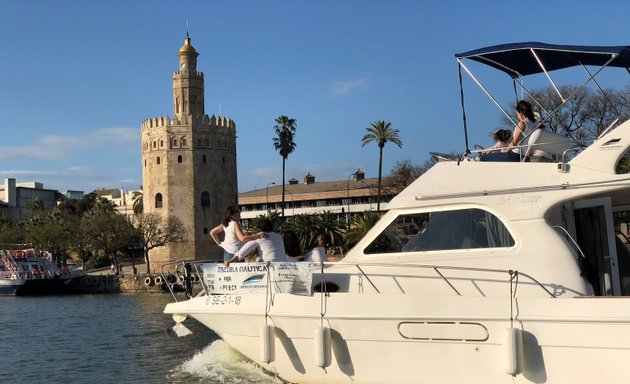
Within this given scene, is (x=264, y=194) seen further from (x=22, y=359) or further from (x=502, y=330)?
(x=502, y=330)

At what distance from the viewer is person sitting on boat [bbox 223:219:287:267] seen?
34.7ft

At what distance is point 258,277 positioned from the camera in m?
10.2

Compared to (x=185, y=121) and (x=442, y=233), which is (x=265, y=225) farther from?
(x=185, y=121)

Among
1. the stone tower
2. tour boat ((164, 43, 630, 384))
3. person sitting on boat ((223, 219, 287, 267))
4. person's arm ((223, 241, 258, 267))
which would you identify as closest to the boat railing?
tour boat ((164, 43, 630, 384))

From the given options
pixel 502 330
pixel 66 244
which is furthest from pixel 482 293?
pixel 66 244

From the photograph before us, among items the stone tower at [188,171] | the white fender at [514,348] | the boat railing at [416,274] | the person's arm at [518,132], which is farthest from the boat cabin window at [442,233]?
the stone tower at [188,171]

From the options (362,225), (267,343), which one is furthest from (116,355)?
(362,225)

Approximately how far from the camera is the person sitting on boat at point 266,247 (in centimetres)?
1056

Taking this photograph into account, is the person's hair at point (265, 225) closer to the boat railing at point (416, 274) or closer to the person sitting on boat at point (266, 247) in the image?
the person sitting on boat at point (266, 247)

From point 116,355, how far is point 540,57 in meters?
12.1

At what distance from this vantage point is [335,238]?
49.4 metres

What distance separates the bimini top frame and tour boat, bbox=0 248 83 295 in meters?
56.2

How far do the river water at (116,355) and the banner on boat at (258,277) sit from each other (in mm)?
1369

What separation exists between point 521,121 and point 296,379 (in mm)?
4827
